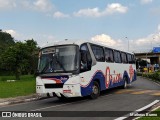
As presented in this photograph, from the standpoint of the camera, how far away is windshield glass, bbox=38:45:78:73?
1540 cm

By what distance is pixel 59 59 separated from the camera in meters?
15.6

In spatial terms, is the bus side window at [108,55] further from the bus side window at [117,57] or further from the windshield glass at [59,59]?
the windshield glass at [59,59]

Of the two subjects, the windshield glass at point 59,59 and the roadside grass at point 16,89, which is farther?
the roadside grass at point 16,89

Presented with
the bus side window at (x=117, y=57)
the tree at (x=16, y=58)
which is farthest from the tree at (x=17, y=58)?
the bus side window at (x=117, y=57)

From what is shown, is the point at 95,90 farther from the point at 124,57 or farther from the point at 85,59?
Result: the point at 124,57

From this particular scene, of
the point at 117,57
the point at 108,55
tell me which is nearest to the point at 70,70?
the point at 108,55

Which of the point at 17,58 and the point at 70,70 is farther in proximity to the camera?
the point at 17,58

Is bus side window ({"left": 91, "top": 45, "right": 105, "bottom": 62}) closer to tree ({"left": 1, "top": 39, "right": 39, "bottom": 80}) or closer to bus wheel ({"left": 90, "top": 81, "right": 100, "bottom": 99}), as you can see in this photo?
bus wheel ({"left": 90, "top": 81, "right": 100, "bottom": 99})

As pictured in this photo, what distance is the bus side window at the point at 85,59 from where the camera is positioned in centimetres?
1591

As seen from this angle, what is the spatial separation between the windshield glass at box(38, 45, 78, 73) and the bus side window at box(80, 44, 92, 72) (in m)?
0.46

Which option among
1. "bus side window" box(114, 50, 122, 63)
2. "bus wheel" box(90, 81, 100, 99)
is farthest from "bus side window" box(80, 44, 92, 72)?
"bus side window" box(114, 50, 122, 63)

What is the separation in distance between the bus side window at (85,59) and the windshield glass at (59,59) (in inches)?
18.1

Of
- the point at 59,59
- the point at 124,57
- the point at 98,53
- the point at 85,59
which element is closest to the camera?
the point at 59,59

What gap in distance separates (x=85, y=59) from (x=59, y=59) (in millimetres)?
1418
